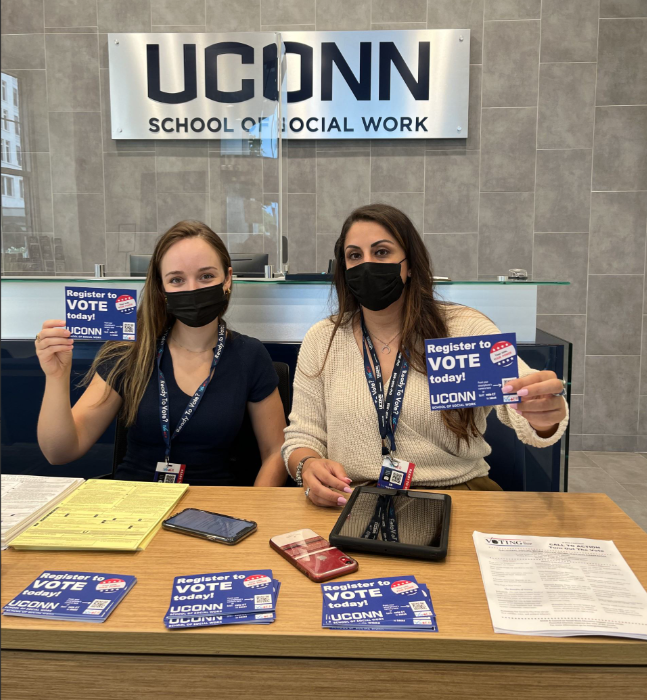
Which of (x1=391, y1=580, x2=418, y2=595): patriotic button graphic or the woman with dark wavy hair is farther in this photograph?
the woman with dark wavy hair

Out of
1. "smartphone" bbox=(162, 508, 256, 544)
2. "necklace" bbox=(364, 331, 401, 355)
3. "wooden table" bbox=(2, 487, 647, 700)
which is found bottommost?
"wooden table" bbox=(2, 487, 647, 700)

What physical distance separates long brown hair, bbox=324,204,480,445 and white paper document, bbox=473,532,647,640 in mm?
575

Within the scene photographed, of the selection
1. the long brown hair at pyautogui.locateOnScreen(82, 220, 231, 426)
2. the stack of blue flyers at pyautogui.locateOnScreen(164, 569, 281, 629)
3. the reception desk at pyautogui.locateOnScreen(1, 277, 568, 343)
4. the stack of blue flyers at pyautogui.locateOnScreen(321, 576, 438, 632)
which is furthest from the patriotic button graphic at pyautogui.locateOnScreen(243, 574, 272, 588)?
the reception desk at pyautogui.locateOnScreen(1, 277, 568, 343)

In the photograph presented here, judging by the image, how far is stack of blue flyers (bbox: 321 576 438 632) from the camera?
0.98 meters

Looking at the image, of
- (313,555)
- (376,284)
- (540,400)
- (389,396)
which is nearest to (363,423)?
(389,396)

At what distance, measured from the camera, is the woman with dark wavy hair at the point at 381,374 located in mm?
1765

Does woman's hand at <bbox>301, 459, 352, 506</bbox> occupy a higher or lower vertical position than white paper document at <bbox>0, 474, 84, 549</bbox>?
higher

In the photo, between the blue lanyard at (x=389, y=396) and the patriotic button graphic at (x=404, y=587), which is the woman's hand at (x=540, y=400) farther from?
the patriotic button graphic at (x=404, y=587)

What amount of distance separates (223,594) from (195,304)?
41.6 inches

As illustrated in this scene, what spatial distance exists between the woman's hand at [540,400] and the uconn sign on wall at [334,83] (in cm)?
330

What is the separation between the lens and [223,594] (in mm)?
1057

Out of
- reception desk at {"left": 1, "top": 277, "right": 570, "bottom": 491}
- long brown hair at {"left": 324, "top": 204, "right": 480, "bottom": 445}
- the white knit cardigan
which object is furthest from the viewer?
reception desk at {"left": 1, "top": 277, "right": 570, "bottom": 491}

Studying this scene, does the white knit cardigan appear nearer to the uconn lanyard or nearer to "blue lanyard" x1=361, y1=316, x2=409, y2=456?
"blue lanyard" x1=361, y1=316, x2=409, y2=456

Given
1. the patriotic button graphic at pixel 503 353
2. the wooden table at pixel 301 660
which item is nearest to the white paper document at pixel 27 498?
the wooden table at pixel 301 660
